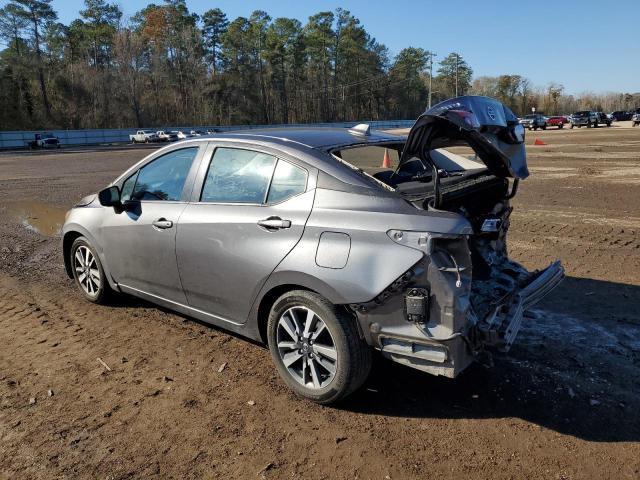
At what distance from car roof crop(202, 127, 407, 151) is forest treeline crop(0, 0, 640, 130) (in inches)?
3134

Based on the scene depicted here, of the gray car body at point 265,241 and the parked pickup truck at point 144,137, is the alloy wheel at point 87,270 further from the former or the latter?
the parked pickup truck at point 144,137

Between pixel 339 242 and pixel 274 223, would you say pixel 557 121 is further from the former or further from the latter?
pixel 339 242

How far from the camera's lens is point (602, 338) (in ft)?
14.0

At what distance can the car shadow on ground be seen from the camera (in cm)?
323

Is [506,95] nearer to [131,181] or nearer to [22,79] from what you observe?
[22,79]

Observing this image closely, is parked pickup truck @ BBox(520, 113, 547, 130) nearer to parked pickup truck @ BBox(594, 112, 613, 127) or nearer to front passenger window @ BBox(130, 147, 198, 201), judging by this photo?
parked pickup truck @ BBox(594, 112, 613, 127)

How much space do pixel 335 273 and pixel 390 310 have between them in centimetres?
40

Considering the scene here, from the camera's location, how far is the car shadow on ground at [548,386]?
3232 millimetres

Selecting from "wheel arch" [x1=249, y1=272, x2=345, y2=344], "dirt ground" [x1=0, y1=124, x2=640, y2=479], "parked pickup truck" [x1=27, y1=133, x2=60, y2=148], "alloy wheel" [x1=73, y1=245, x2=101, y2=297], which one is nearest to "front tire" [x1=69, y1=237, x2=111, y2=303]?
"alloy wheel" [x1=73, y1=245, x2=101, y2=297]

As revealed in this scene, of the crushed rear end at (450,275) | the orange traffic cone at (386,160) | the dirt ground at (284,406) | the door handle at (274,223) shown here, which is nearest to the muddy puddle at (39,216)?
the dirt ground at (284,406)

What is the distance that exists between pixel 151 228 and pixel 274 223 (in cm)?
144

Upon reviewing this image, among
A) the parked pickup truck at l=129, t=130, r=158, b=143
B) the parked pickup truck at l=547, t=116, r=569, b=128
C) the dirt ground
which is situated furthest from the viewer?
the parked pickup truck at l=129, t=130, r=158, b=143

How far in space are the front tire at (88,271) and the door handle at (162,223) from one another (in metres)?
1.18

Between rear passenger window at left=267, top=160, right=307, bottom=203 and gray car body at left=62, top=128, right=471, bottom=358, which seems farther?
rear passenger window at left=267, top=160, right=307, bottom=203
